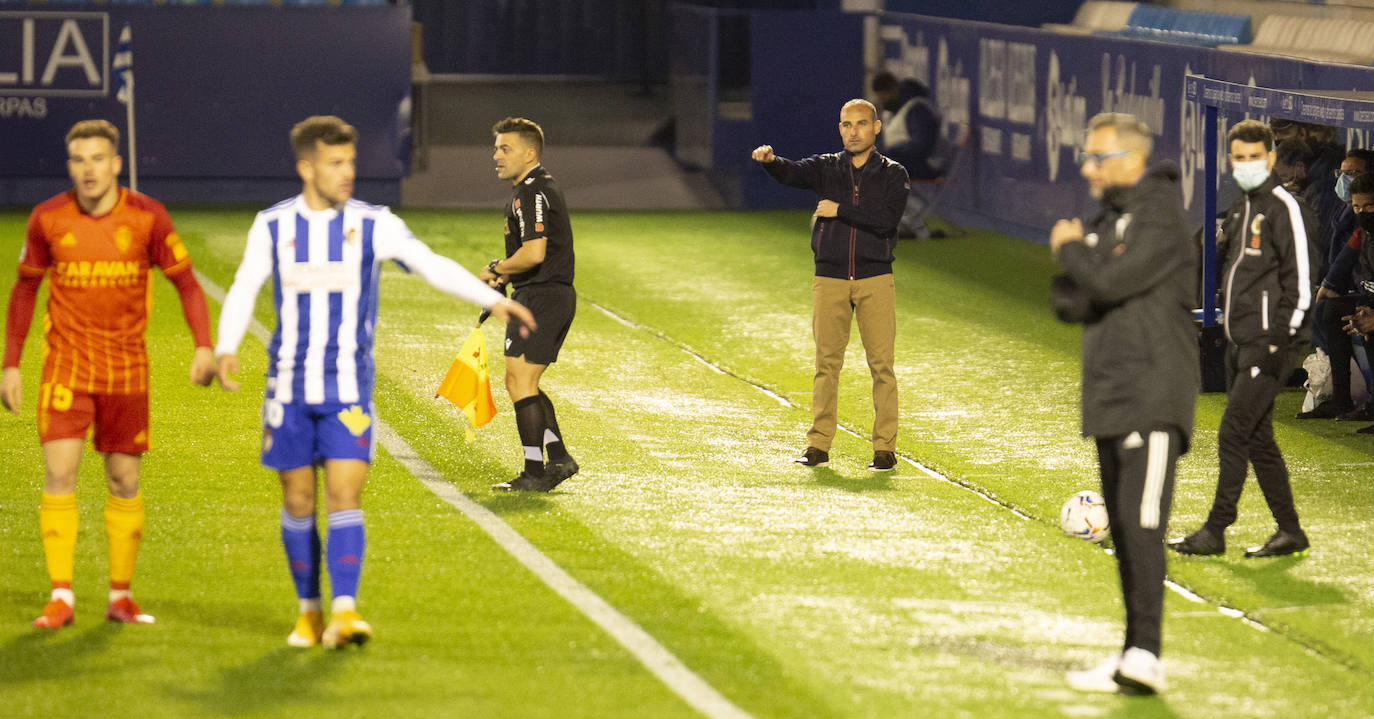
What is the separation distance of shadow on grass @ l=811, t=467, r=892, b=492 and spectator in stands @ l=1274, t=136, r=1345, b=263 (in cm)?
447

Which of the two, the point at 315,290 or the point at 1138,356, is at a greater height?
A: the point at 315,290

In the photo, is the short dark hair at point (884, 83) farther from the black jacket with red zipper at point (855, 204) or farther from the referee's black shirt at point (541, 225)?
the referee's black shirt at point (541, 225)

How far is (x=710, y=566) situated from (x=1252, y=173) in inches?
114

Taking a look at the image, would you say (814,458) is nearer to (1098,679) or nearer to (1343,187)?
(1098,679)

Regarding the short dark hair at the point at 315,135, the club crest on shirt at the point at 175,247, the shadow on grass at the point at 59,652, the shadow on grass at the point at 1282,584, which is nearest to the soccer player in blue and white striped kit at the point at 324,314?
the short dark hair at the point at 315,135

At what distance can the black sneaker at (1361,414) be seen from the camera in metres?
11.5

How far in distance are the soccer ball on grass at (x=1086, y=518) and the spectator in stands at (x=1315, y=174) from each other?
5049mm

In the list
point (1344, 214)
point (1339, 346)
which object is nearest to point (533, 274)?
point (1339, 346)

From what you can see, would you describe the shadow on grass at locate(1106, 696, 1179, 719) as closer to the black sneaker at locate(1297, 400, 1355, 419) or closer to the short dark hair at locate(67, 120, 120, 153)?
the short dark hair at locate(67, 120, 120, 153)

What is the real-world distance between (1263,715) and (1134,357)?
4.00ft

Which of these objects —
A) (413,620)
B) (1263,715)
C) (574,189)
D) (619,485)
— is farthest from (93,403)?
(574,189)

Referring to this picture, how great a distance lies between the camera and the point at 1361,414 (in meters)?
11.5

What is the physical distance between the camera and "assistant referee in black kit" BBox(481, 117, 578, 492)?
902 centimetres

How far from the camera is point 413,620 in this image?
7000 mm
